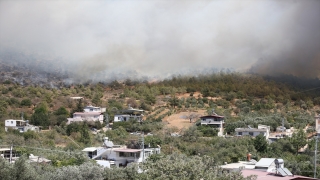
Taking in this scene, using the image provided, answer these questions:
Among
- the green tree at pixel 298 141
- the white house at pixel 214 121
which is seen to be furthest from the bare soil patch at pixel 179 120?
the green tree at pixel 298 141

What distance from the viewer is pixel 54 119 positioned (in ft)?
165

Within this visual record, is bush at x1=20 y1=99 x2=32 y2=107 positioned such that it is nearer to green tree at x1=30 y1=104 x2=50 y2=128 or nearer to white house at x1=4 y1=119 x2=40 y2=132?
green tree at x1=30 y1=104 x2=50 y2=128

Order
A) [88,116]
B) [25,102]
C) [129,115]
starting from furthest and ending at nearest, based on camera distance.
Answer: [25,102] < [88,116] < [129,115]

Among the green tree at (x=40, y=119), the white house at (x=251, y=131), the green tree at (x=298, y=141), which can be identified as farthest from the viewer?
the green tree at (x=40, y=119)

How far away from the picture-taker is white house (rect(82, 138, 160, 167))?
34406 mm

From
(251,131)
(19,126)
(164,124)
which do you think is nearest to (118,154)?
(251,131)

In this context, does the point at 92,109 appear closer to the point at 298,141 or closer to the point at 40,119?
the point at 40,119

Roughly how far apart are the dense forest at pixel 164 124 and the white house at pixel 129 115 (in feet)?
2.67

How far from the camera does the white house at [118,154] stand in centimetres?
3441

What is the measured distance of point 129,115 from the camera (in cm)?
5294

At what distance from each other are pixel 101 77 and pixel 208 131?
103 ft

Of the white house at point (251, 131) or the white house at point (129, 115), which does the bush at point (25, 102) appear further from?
the white house at point (251, 131)

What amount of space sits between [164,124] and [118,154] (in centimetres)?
1437

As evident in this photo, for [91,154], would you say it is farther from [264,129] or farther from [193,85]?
[193,85]
